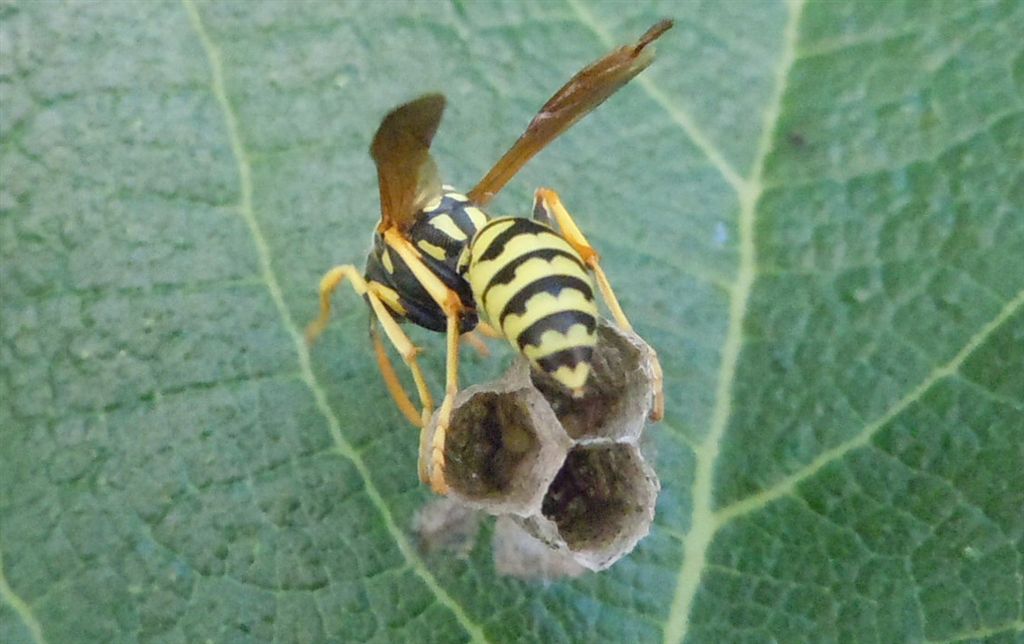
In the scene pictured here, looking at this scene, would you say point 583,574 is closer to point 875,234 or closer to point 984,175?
point 875,234

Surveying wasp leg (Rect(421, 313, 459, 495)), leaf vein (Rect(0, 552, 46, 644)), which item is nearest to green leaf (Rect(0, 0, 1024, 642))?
leaf vein (Rect(0, 552, 46, 644))

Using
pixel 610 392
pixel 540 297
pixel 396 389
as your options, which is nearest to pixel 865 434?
pixel 610 392

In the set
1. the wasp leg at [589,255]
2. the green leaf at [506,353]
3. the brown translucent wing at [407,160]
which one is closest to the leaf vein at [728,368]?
the green leaf at [506,353]

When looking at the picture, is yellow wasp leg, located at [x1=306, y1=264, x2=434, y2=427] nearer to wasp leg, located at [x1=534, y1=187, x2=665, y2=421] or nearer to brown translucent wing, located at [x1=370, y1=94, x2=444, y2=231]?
brown translucent wing, located at [x1=370, y1=94, x2=444, y2=231]

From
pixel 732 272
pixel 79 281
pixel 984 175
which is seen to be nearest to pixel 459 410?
pixel 732 272

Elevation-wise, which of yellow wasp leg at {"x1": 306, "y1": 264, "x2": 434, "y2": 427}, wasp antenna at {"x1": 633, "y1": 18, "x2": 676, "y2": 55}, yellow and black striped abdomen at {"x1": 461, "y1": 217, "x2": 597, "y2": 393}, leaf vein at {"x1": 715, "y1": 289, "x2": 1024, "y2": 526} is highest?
wasp antenna at {"x1": 633, "y1": 18, "x2": 676, "y2": 55}

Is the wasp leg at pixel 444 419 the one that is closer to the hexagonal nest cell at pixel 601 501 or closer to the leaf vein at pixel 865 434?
the hexagonal nest cell at pixel 601 501
